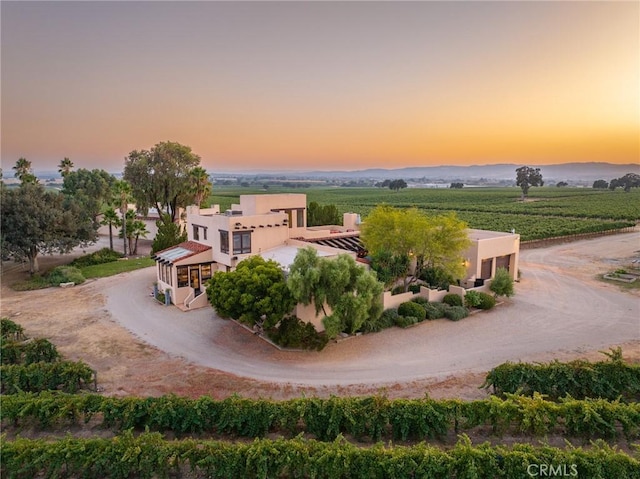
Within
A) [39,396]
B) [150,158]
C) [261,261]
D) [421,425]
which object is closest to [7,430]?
[39,396]

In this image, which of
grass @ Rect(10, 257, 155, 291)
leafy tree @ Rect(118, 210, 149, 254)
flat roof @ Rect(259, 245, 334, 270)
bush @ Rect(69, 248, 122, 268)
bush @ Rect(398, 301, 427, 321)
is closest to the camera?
bush @ Rect(398, 301, 427, 321)

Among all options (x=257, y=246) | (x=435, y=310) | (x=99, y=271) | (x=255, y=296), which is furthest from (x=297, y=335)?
(x=99, y=271)

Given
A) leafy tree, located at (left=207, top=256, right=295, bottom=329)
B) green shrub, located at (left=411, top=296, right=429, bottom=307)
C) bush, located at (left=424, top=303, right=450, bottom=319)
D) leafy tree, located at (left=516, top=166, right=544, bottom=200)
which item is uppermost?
leafy tree, located at (left=516, top=166, right=544, bottom=200)

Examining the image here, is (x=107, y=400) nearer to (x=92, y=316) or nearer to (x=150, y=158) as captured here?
(x=92, y=316)

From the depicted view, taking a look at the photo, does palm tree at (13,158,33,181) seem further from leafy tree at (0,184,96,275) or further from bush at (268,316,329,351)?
bush at (268,316,329,351)

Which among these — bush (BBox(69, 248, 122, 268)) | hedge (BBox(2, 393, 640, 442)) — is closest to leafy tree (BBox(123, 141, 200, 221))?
bush (BBox(69, 248, 122, 268))

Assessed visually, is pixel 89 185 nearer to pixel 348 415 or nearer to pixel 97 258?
pixel 97 258

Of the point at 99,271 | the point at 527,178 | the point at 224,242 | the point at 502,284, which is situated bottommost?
the point at 99,271
